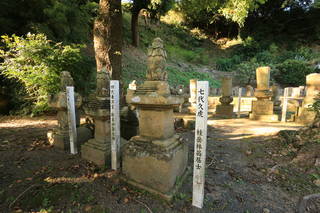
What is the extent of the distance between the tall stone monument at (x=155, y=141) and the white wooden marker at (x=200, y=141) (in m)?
0.35

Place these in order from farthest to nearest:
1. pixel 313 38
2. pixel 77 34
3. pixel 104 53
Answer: pixel 313 38
pixel 77 34
pixel 104 53

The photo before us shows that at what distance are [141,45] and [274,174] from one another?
18219 millimetres

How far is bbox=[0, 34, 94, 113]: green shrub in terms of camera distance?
590cm

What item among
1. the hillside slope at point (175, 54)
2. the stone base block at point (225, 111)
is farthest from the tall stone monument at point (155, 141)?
the hillside slope at point (175, 54)

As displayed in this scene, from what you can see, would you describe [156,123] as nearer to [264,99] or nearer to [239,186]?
[239,186]

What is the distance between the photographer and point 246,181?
2805mm

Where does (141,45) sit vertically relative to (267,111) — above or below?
above

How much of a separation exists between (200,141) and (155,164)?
2.38 feet

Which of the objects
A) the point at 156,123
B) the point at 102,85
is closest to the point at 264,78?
the point at 156,123

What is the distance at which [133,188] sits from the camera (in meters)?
2.54

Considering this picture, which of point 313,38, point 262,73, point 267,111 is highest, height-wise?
point 313,38

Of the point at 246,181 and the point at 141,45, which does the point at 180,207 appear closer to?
the point at 246,181

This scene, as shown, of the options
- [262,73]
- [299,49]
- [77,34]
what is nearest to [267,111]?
[262,73]

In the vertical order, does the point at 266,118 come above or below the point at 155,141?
below
